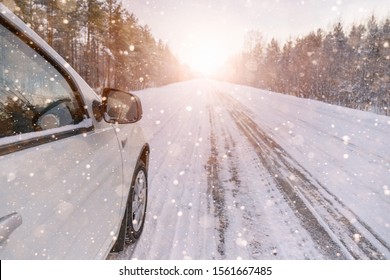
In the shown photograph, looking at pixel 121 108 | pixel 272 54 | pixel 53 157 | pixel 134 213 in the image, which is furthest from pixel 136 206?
pixel 272 54

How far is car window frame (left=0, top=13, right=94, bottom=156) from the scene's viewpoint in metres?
1.49

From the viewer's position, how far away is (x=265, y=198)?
→ 15.2 ft

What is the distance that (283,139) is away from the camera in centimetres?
920

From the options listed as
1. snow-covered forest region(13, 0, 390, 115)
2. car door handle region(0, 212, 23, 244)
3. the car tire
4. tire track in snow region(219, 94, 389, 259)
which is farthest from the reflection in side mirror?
snow-covered forest region(13, 0, 390, 115)

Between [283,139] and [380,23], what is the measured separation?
50454mm

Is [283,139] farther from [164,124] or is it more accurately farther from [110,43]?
[110,43]

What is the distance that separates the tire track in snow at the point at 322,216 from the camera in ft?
11.0

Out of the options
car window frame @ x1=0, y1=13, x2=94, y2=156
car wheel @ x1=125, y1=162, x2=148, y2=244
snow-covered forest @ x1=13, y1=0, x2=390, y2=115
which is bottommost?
car wheel @ x1=125, y1=162, x2=148, y2=244

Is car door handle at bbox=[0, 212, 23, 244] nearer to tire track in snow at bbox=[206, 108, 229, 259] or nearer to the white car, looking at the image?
the white car

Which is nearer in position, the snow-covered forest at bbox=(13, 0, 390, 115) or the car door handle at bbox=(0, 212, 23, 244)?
the car door handle at bbox=(0, 212, 23, 244)

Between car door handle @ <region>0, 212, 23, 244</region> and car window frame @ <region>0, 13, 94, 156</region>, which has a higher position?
car window frame @ <region>0, 13, 94, 156</region>

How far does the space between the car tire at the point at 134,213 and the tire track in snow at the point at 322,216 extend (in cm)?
187

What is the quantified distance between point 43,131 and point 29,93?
1.37ft
